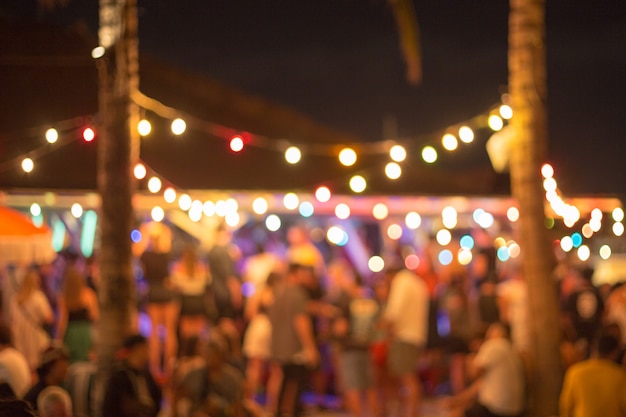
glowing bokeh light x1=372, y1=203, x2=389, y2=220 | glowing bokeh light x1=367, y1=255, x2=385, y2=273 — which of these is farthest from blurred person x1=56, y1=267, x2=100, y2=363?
glowing bokeh light x1=367, y1=255, x2=385, y2=273

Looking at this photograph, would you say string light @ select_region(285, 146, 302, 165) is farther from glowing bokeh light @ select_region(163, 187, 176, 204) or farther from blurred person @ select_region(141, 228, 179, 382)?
blurred person @ select_region(141, 228, 179, 382)

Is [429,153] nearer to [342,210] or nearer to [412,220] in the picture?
[342,210]

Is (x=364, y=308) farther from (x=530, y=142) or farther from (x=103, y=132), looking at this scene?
(x=103, y=132)

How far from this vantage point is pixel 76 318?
35.2ft

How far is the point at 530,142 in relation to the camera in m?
9.20

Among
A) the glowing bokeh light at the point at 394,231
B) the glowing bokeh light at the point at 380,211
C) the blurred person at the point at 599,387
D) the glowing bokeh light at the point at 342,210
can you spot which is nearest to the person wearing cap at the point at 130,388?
the blurred person at the point at 599,387

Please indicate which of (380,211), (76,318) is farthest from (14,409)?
(380,211)

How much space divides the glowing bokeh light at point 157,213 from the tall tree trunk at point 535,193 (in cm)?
693

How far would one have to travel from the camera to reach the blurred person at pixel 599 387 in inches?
289

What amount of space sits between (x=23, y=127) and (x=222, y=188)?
3.21 metres

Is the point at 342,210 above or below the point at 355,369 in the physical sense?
above

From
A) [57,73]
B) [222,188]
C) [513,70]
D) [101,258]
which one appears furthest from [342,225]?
[101,258]

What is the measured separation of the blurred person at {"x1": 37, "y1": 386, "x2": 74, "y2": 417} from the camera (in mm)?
6961

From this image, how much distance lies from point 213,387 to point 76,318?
275 centimetres
